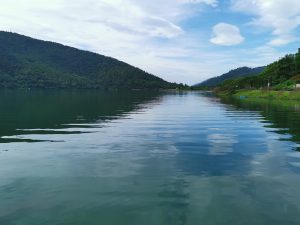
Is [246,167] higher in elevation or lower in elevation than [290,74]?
lower

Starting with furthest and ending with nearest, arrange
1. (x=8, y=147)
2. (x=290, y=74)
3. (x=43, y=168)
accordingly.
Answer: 1. (x=290, y=74)
2. (x=8, y=147)
3. (x=43, y=168)

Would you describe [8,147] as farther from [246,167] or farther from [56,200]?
[246,167]

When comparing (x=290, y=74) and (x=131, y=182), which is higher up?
(x=290, y=74)

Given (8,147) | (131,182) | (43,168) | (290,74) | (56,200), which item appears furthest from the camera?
(290,74)

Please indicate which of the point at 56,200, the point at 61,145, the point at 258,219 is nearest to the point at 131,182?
the point at 56,200

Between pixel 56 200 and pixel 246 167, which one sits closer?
pixel 56 200

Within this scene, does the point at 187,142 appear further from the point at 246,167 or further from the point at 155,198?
the point at 155,198

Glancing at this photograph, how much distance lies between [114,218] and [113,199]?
2.11 m

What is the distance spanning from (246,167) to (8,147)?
18.6 m

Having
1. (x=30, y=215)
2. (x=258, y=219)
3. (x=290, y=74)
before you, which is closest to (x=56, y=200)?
(x=30, y=215)

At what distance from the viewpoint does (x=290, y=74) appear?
623 feet

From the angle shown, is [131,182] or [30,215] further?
[131,182]

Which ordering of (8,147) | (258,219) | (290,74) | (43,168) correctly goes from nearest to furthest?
(258,219) → (43,168) → (8,147) → (290,74)

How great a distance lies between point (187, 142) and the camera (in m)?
30.9
